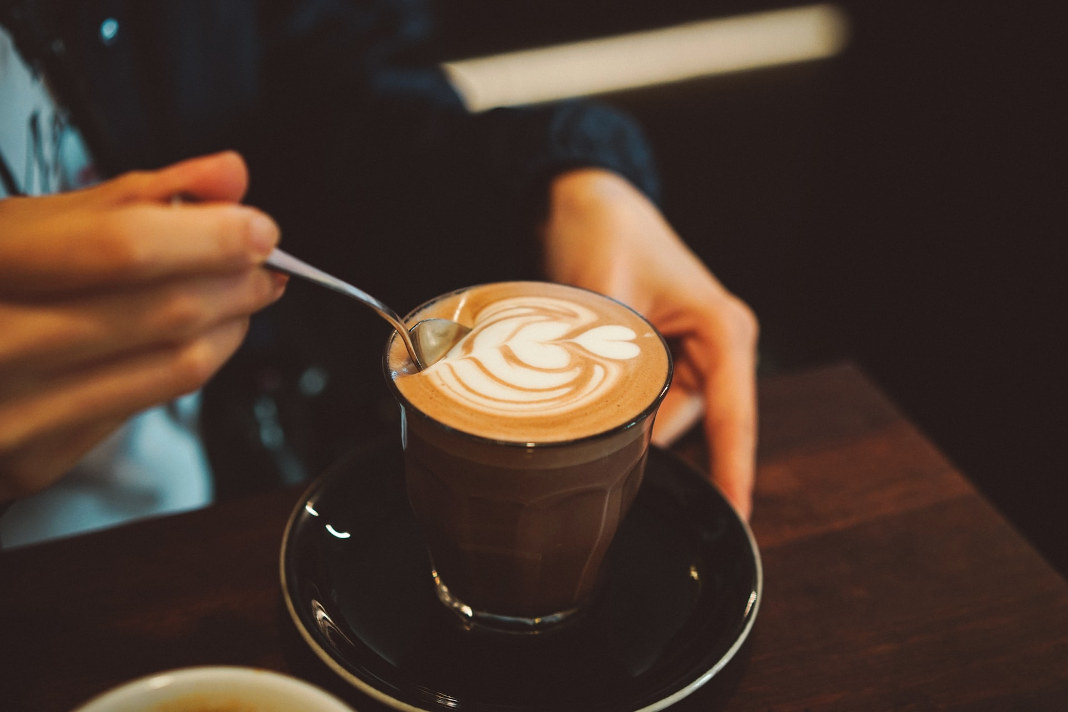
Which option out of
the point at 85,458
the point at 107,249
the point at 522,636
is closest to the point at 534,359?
the point at 522,636

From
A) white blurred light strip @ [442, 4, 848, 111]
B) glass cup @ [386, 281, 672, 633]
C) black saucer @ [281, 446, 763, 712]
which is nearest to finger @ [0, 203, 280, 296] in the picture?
glass cup @ [386, 281, 672, 633]

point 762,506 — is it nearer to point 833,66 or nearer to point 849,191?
point 849,191

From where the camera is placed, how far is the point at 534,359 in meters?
0.69

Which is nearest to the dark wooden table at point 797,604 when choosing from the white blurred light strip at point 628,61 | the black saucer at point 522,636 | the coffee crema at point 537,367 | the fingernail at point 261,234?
the black saucer at point 522,636

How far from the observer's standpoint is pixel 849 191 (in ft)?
8.65

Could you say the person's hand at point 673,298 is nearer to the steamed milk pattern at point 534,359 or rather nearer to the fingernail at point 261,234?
the steamed milk pattern at point 534,359

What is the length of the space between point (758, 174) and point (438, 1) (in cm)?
131

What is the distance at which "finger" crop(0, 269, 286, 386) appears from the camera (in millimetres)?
443

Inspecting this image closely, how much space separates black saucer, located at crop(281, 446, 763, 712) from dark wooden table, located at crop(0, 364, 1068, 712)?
5 centimetres

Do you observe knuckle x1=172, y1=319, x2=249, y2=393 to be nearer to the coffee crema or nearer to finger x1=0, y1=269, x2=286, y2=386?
finger x1=0, y1=269, x2=286, y2=386

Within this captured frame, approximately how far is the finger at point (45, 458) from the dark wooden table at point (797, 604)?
0.24 m

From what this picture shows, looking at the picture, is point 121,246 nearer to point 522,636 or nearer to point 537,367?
point 537,367

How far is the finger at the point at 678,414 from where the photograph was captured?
94cm

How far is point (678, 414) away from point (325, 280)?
537mm
